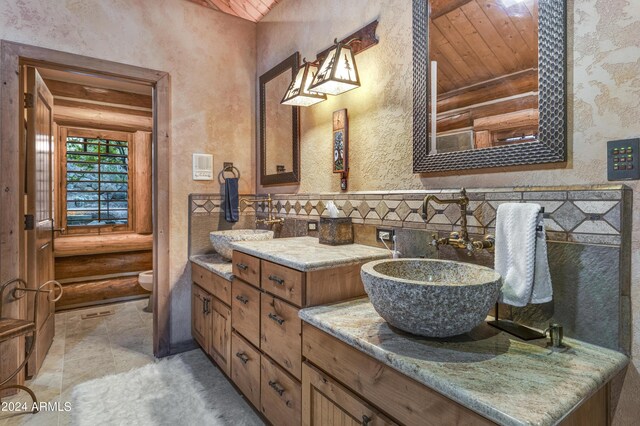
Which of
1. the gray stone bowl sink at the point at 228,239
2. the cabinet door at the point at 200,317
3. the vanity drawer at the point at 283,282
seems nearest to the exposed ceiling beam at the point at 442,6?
the vanity drawer at the point at 283,282

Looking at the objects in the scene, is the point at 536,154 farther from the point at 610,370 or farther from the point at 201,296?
the point at 201,296

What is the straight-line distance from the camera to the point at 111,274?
4.21 m

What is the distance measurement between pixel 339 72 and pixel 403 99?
1.34ft

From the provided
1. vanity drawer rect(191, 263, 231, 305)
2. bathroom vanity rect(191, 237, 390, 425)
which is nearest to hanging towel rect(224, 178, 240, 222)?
vanity drawer rect(191, 263, 231, 305)

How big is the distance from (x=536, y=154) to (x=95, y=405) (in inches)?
101

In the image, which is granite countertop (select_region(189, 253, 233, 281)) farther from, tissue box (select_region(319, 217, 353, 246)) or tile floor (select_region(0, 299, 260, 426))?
tile floor (select_region(0, 299, 260, 426))

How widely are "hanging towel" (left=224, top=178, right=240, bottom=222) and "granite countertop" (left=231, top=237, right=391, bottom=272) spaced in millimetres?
831

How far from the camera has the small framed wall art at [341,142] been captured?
209 centimetres

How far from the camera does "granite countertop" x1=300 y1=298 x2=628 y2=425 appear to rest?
746 millimetres

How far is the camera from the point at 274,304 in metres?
1.64

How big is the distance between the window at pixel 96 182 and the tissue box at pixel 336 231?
4.11 meters

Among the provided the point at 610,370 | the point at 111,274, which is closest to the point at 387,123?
the point at 610,370

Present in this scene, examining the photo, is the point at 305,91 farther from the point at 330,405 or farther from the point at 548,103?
the point at 330,405

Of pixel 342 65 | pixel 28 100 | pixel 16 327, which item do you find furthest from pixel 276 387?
pixel 28 100
